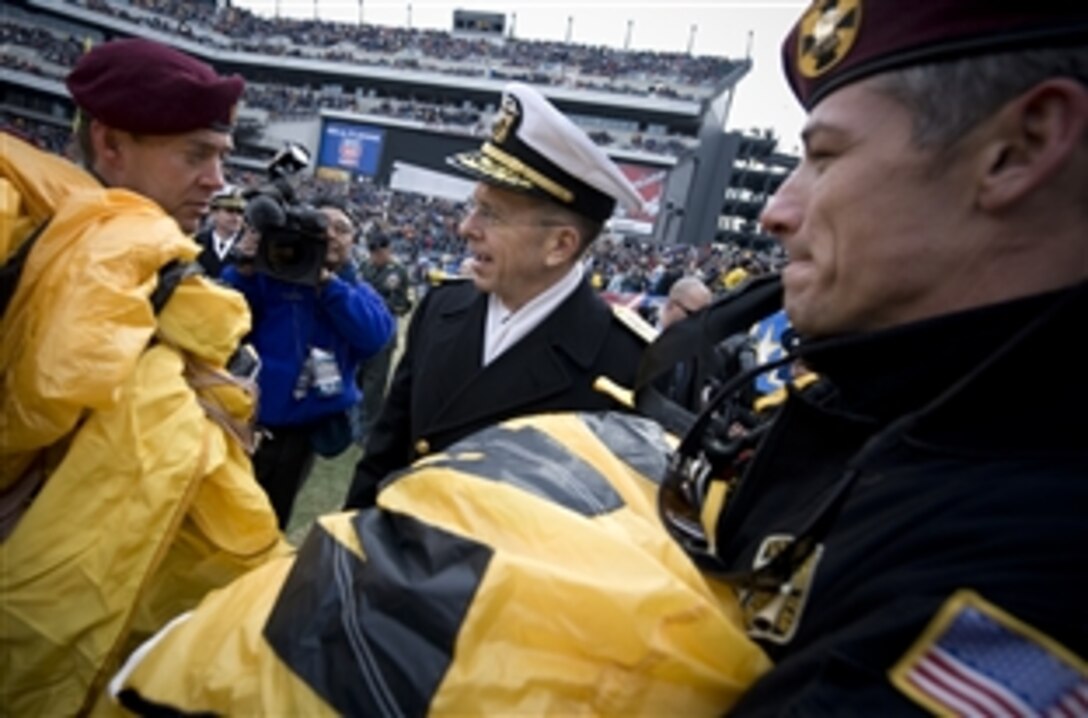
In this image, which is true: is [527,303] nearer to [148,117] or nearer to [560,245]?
[560,245]

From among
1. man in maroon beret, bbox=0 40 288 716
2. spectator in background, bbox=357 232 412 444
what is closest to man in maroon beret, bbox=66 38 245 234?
man in maroon beret, bbox=0 40 288 716

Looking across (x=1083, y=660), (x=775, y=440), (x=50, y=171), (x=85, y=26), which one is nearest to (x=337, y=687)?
(x=775, y=440)

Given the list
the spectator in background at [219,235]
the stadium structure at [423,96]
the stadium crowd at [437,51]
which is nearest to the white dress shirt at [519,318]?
the spectator in background at [219,235]

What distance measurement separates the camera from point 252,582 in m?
1.00

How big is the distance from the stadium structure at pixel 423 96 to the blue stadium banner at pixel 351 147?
0.25ft

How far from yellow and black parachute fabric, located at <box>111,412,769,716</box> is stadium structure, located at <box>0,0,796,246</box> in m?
35.6

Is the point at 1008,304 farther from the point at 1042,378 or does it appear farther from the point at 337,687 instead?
the point at 337,687

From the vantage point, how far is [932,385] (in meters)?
0.81

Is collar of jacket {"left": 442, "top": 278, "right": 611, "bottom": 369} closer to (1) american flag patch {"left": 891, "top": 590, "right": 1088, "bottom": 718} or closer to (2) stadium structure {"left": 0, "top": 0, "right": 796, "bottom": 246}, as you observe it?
(1) american flag patch {"left": 891, "top": 590, "right": 1088, "bottom": 718}

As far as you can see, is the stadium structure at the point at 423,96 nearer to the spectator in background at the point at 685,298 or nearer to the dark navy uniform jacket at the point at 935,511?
the spectator in background at the point at 685,298

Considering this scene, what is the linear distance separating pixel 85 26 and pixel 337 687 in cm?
5637

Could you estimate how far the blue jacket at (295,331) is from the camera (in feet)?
10.7

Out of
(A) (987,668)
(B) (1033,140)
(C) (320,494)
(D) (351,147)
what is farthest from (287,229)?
(D) (351,147)

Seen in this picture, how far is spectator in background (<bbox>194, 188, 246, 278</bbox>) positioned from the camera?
4.54m
